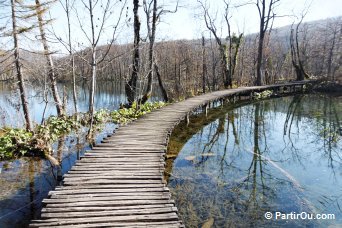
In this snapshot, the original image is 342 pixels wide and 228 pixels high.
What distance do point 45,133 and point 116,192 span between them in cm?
622

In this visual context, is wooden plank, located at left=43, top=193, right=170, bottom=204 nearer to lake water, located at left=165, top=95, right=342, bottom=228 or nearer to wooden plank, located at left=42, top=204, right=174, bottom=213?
wooden plank, located at left=42, top=204, right=174, bottom=213

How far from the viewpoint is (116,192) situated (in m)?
5.43

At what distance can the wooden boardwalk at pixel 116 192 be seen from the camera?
4488 mm

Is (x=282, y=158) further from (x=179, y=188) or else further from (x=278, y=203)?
(x=179, y=188)

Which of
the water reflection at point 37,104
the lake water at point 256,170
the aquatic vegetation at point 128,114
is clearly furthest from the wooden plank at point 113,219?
the aquatic vegetation at point 128,114

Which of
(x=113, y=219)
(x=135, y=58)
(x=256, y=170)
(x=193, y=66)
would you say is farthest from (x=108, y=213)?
(x=193, y=66)

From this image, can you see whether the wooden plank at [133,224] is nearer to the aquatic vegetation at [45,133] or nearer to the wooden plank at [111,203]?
the wooden plank at [111,203]

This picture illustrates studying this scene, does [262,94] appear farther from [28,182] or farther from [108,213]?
[108,213]

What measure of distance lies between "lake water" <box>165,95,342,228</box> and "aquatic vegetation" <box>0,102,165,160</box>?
3.49 metres

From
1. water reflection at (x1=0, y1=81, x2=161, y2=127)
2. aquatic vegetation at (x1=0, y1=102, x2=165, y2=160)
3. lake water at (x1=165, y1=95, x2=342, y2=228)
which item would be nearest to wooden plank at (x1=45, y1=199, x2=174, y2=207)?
lake water at (x1=165, y1=95, x2=342, y2=228)

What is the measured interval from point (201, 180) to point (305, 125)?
9996 mm

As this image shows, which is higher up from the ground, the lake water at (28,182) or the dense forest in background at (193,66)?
the dense forest in background at (193,66)

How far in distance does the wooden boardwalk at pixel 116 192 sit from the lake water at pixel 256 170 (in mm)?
1105

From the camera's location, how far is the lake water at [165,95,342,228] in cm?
647
